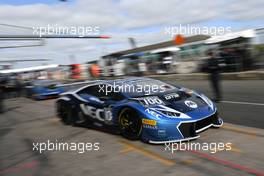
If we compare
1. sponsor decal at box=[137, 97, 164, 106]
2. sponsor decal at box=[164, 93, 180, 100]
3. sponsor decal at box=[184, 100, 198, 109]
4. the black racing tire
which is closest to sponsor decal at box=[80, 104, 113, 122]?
the black racing tire

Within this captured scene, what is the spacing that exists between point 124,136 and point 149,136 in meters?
0.81

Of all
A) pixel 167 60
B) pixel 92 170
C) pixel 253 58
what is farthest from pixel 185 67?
pixel 92 170

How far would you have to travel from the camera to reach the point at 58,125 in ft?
32.6

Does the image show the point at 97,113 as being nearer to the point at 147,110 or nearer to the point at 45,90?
the point at 147,110

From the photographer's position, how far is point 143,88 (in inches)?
294

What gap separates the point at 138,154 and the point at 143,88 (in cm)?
182

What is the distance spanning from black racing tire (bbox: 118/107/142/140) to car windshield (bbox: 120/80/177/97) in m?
0.45

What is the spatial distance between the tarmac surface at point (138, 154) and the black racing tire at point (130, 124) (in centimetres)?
14

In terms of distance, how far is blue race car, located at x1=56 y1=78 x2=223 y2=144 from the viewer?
6242 mm

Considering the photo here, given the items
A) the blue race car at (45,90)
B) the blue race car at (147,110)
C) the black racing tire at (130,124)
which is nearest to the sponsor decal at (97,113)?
the blue race car at (147,110)

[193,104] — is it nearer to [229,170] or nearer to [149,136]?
[149,136]

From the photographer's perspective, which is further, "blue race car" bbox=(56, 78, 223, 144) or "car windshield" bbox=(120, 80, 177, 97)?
"car windshield" bbox=(120, 80, 177, 97)

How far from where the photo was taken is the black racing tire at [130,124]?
6670 mm

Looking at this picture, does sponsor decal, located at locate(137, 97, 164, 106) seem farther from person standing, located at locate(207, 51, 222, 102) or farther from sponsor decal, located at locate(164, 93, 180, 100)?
person standing, located at locate(207, 51, 222, 102)
